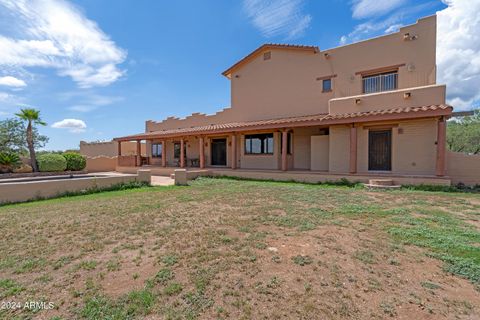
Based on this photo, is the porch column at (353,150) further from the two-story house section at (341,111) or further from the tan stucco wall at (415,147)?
the tan stucco wall at (415,147)

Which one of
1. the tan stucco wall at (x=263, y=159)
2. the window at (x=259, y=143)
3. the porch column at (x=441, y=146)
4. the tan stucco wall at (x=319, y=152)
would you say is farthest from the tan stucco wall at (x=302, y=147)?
the porch column at (x=441, y=146)

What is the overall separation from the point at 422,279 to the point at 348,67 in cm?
1361

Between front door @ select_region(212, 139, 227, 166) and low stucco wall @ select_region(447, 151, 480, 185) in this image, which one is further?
front door @ select_region(212, 139, 227, 166)

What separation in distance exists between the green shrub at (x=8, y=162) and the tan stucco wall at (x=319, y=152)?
21.3 m

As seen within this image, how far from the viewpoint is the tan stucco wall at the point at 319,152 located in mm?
13883

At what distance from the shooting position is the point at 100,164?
2289 cm

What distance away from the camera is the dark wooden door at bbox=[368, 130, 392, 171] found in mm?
11805

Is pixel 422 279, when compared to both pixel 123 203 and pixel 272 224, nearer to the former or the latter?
pixel 272 224

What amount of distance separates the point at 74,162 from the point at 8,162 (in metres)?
4.11

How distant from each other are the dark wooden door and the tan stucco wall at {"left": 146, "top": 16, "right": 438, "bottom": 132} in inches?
57.8

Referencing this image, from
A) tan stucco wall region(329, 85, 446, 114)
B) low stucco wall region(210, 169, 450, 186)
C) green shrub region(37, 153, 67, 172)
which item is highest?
tan stucco wall region(329, 85, 446, 114)

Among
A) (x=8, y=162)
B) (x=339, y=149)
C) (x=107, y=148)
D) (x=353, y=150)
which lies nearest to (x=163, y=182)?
(x=339, y=149)

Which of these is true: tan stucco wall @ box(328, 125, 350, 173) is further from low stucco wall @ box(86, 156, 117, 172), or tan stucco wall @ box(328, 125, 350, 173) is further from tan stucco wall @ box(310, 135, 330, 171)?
low stucco wall @ box(86, 156, 117, 172)

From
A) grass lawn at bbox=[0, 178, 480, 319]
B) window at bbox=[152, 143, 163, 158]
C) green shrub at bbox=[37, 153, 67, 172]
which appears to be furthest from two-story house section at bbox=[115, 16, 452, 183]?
green shrub at bbox=[37, 153, 67, 172]
